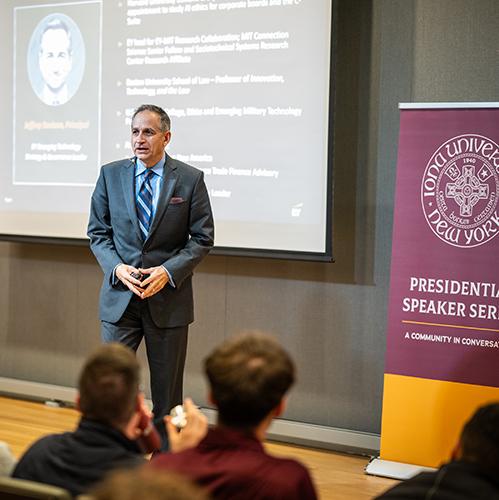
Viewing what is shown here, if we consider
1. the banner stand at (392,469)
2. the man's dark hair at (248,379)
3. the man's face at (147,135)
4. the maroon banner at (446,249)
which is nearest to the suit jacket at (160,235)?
the man's face at (147,135)

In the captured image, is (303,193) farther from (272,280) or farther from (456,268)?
(456,268)

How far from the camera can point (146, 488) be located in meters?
0.99

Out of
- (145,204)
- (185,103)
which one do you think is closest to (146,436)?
(145,204)

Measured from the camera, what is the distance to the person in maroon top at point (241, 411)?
172 cm

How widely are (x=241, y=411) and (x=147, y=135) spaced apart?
232 cm

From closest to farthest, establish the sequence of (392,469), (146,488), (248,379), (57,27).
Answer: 1. (146,488)
2. (248,379)
3. (392,469)
4. (57,27)

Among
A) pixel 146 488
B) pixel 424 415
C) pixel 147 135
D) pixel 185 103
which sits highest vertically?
pixel 185 103

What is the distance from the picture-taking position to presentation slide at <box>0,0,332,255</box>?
4.64 meters

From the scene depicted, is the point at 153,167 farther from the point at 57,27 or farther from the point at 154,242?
the point at 57,27

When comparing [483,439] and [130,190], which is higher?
[130,190]

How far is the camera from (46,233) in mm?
5445

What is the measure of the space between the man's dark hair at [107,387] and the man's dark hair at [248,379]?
0.27 meters

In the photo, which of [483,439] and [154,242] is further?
[154,242]

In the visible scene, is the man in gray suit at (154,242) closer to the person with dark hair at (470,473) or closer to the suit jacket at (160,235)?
the suit jacket at (160,235)
